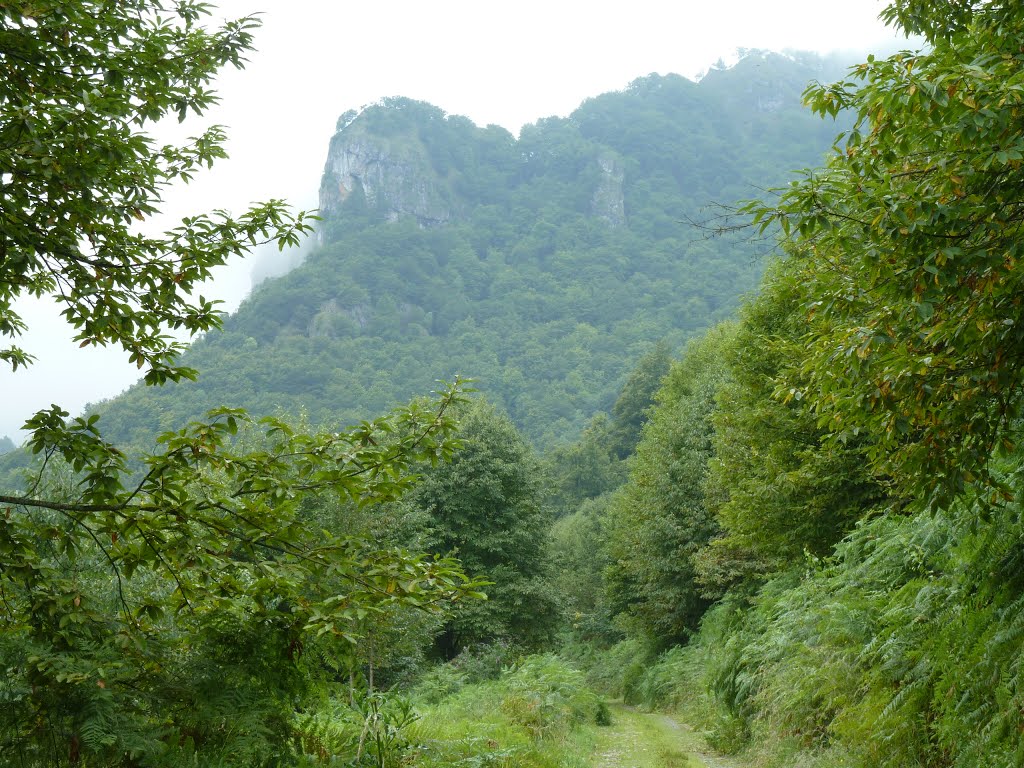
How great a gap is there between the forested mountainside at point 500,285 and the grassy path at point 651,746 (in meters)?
50.5

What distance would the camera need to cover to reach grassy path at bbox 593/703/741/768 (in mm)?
10930

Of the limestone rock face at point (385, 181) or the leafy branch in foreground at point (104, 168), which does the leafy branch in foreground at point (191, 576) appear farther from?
the limestone rock face at point (385, 181)

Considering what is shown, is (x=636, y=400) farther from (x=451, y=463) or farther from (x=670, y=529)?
(x=451, y=463)

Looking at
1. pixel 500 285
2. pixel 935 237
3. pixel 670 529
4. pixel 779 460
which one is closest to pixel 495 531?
pixel 670 529

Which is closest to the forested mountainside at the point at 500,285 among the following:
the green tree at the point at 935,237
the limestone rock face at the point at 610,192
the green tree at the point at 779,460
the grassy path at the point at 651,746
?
the limestone rock face at the point at 610,192

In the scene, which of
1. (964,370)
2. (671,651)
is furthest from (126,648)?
(671,651)

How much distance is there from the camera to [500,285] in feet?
499

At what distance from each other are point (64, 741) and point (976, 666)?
20.5ft

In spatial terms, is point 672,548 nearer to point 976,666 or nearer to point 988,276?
point 976,666

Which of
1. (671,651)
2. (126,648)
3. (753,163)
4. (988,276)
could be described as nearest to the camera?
(126,648)

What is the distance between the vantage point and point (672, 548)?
2623 centimetres

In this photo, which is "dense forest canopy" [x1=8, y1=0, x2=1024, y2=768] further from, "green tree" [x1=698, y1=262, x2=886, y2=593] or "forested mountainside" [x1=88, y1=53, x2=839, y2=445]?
"forested mountainside" [x1=88, y1=53, x2=839, y2=445]

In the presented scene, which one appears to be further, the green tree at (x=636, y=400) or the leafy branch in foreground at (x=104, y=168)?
the green tree at (x=636, y=400)

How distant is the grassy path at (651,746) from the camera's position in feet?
35.9
